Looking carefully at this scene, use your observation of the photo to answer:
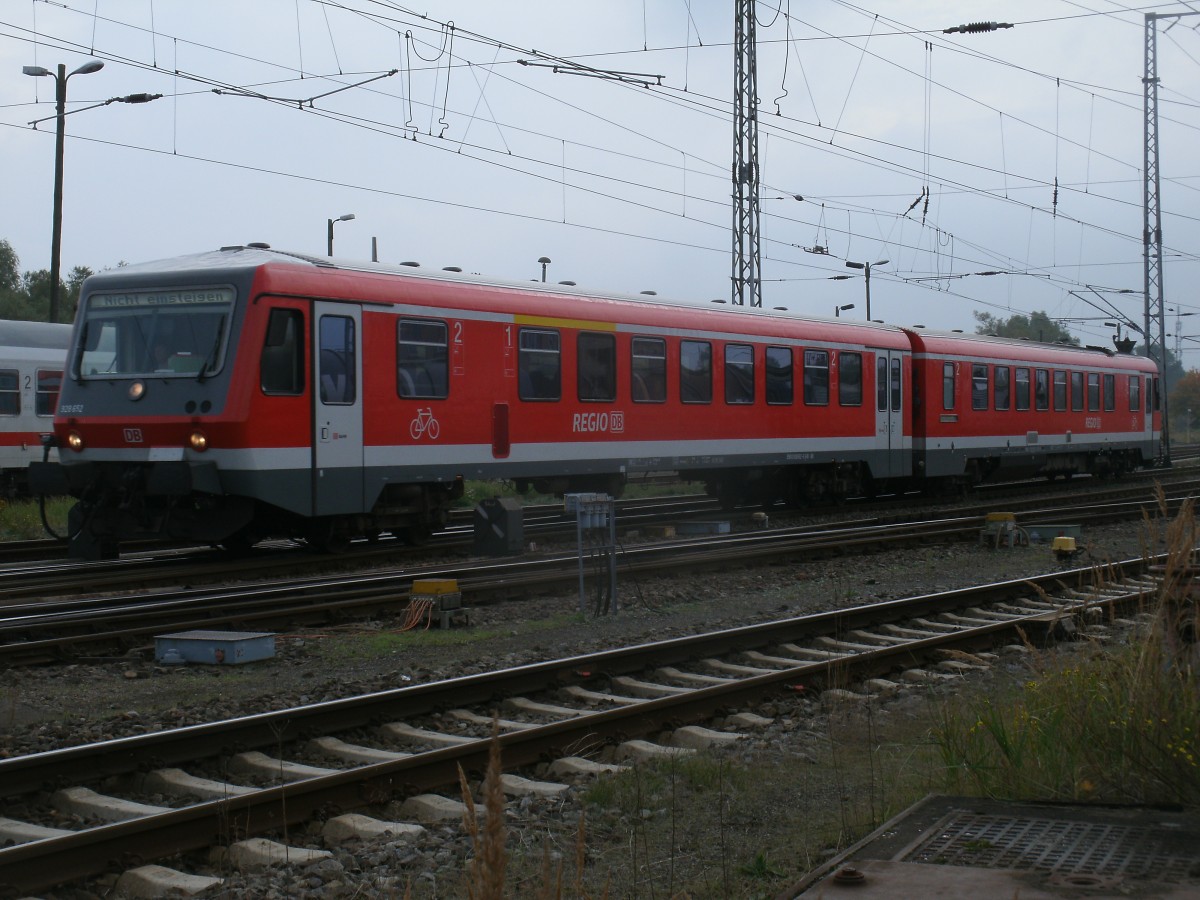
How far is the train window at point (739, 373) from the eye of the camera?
65.2ft

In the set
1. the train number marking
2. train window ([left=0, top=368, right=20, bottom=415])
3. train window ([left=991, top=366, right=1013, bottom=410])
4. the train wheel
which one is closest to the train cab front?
the train wheel

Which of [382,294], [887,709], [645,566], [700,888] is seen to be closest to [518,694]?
[887,709]

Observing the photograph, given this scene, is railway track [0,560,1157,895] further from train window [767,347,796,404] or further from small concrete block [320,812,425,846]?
train window [767,347,796,404]

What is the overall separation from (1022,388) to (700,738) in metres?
22.8

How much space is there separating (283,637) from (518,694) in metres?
3.02

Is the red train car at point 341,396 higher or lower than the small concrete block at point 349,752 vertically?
higher

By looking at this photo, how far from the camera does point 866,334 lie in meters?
23.2

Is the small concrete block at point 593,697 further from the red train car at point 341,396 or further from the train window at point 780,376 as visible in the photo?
Result: the train window at point 780,376

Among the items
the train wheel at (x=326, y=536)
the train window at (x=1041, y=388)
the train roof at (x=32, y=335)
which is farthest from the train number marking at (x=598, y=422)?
the train window at (x=1041, y=388)

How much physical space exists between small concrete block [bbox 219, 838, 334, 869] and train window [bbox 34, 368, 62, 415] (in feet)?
72.6

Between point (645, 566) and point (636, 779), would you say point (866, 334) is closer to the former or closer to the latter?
point (645, 566)

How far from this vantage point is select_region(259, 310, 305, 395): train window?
13602 mm

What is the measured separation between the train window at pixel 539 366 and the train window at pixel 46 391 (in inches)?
503

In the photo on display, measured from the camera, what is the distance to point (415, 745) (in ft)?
22.4
